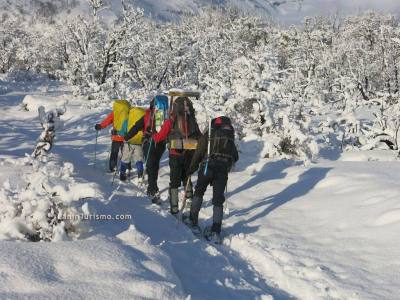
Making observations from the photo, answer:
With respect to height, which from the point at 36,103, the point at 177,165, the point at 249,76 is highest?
the point at 249,76

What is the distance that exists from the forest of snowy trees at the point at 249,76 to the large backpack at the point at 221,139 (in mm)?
6149

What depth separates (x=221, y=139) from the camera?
7.13 meters

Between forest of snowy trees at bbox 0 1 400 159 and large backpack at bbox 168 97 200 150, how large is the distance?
561 cm

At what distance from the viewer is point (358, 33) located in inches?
1954

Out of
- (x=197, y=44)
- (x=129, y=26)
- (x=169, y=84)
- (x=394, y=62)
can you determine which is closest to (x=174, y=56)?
(x=169, y=84)

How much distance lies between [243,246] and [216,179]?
117 cm

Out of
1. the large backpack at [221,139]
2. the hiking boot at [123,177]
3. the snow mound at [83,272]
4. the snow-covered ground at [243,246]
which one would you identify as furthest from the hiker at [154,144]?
the snow mound at [83,272]

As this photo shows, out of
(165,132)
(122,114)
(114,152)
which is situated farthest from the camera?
(114,152)

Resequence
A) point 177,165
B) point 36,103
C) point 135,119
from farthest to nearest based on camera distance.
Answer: point 36,103 < point 135,119 < point 177,165

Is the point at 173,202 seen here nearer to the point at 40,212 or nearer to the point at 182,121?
the point at 182,121

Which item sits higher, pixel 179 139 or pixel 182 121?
pixel 182 121

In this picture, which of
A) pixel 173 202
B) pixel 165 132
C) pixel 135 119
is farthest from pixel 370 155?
pixel 173 202

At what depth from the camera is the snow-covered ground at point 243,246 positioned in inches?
155

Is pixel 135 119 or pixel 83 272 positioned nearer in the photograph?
pixel 83 272
